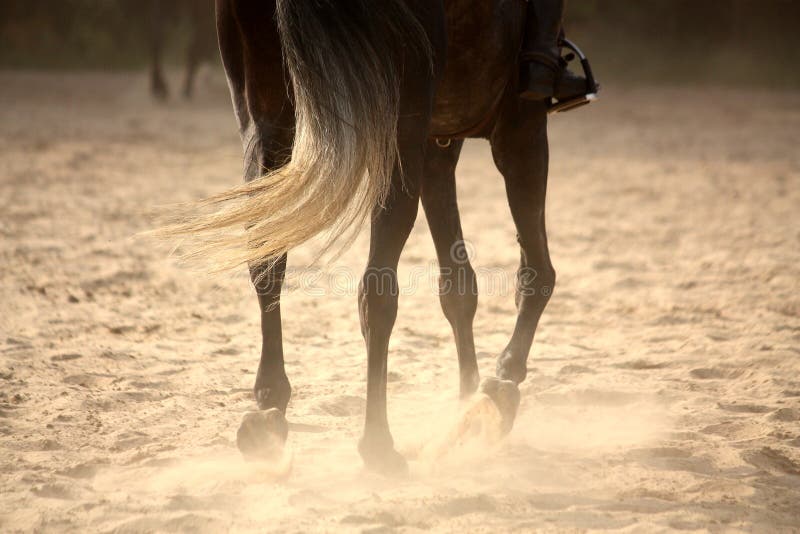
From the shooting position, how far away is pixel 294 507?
2824 mm

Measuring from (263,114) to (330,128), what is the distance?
432 millimetres

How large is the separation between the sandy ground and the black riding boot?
1.30 metres

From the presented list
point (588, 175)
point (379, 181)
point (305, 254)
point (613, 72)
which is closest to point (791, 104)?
point (613, 72)

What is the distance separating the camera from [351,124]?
273 cm

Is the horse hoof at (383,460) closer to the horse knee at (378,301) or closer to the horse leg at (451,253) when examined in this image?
the horse knee at (378,301)

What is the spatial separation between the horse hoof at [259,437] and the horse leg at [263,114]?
0.49 ft

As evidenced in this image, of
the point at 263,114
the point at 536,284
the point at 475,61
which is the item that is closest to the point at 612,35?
the point at 536,284

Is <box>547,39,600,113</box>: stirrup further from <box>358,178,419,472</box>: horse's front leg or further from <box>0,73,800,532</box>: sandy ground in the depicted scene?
<box>0,73,800,532</box>: sandy ground

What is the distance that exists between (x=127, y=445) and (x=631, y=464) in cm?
180

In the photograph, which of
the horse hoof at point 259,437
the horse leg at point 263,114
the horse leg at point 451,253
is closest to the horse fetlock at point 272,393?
the horse leg at point 263,114

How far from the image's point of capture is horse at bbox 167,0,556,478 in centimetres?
273

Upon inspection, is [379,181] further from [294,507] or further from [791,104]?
[791,104]

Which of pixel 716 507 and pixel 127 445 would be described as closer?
pixel 716 507

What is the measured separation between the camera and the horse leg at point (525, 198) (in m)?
3.67
